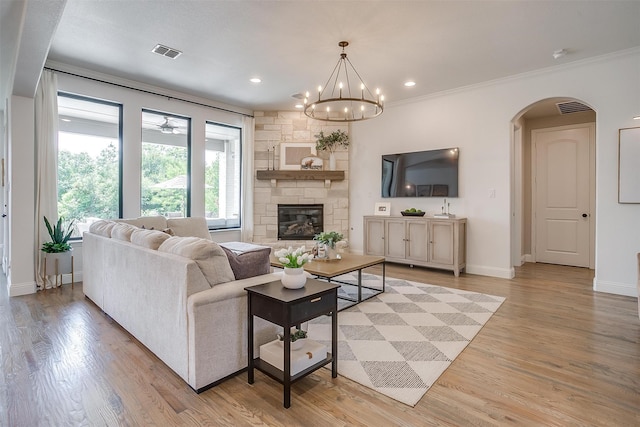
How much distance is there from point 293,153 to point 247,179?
103cm

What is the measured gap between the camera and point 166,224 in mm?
4910

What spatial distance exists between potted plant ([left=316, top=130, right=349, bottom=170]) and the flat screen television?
909 mm

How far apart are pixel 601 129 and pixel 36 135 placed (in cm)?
712

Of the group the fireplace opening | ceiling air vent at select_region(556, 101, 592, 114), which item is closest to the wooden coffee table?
the fireplace opening

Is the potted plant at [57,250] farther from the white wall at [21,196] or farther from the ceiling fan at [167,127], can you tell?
the ceiling fan at [167,127]

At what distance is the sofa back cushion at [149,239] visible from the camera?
2.55m

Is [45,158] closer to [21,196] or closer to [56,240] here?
[21,196]

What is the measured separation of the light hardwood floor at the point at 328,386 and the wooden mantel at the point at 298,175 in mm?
3896

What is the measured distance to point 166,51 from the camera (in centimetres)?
403

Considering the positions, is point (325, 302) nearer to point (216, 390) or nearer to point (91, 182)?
point (216, 390)

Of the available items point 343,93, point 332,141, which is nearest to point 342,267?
point 343,93

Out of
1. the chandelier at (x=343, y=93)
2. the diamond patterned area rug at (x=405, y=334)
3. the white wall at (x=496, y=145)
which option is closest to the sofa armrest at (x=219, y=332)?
the diamond patterned area rug at (x=405, y=334)

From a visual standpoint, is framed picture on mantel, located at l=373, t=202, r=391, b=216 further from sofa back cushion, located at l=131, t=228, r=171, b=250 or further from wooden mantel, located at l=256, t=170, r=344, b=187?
sofa back cushion, located at l=131, t=228, r=171, b=250

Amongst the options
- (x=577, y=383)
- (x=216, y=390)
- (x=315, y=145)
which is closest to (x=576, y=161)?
(x=315, y=145)
